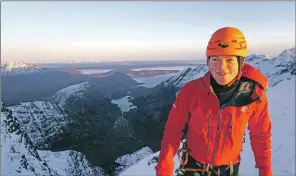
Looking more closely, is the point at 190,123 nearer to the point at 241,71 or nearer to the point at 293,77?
the point at 241,71

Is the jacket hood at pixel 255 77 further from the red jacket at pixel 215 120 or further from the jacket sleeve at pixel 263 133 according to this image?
the jacket sleeve at pixel 263 133

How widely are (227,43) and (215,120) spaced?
44.7 inches

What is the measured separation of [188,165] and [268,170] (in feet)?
3.97

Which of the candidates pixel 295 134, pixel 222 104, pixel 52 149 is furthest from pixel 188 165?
pixel 52 149

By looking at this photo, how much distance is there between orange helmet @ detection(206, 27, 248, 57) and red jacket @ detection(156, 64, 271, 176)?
0.46 meters

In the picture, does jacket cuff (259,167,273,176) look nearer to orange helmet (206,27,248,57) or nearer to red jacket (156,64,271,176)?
red jacket (156,64,271,176)

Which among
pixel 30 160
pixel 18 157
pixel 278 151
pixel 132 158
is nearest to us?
pixel 278 151

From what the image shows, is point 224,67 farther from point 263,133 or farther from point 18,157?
point 18,157

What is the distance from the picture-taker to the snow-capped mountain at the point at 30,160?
131875 mm

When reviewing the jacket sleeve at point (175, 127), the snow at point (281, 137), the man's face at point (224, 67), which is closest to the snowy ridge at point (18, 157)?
the snow at point (281, 137)

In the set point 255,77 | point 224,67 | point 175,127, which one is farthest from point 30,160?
point 224,67

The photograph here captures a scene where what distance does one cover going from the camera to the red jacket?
4.38 m

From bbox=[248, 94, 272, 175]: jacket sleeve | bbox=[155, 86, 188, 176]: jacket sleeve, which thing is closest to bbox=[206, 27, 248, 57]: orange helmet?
bbox=[155, 86, 188, 176]: jacket sleeve

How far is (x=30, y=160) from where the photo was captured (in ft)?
466
